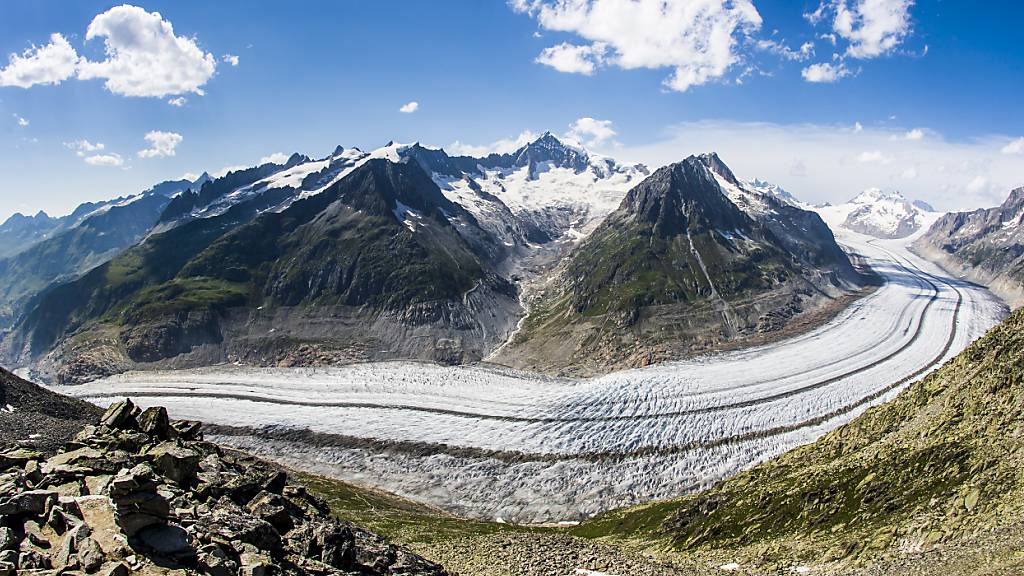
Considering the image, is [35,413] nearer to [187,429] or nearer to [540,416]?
[187,429]

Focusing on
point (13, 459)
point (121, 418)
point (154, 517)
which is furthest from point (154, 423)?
point (154, 517)

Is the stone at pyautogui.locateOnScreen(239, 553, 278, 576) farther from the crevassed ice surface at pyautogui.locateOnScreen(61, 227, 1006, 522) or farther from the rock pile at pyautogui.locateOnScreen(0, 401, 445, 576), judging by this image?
the crevassed ice surface at pyautogui.locateOnScreen(61, 227, 1006, 522)

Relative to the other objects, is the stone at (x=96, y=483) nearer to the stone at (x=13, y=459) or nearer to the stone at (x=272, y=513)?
the stone at (x=13, y=459)

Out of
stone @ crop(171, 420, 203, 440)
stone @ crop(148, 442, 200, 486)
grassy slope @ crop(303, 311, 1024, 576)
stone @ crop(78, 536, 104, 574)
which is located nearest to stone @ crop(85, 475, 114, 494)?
stone @ crop(78, 536, 104, 574)

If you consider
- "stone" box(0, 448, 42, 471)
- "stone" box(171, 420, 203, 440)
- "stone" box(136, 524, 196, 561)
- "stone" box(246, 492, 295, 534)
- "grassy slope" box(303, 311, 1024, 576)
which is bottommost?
"grassy slope" box(303, 311, 1024, 576)

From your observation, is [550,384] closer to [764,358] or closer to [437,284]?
[764,358]

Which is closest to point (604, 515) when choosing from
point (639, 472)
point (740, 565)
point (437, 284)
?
point (639, 472)
